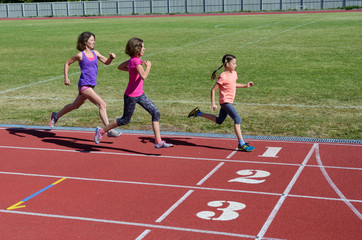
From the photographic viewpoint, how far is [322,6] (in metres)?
60.9

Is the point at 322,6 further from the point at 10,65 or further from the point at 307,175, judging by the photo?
the point at 307,175

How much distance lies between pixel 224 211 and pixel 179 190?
96 centimetres

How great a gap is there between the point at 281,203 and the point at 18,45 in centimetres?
2547

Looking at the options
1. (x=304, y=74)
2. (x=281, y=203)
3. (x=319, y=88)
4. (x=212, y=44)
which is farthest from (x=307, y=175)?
(x=212, y=44)

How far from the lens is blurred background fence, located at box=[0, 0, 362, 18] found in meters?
61.6

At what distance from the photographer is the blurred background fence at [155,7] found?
2425 inches

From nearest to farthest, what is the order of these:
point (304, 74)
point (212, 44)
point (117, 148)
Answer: point (117, 148)
point (304, 74)
point (212, 44)

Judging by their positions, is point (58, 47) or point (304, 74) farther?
point (58, 47)

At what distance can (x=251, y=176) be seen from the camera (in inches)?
300

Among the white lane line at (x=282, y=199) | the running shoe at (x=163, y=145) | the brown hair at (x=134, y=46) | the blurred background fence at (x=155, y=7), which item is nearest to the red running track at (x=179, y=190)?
the white lane line at (x=282, y=199)


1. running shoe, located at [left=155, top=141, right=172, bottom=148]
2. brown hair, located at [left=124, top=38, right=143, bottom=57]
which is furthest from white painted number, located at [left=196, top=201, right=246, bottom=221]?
brown hair, located at [left=124, top=38, right=143, bottom=57]

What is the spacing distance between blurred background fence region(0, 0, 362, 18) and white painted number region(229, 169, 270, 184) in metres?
55.3

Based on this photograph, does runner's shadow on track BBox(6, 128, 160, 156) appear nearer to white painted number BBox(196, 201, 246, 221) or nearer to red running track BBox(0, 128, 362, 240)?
red running track BBox(0, 128, 362, 240)

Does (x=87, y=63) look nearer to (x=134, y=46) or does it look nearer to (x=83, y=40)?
(x=83, y=40)
